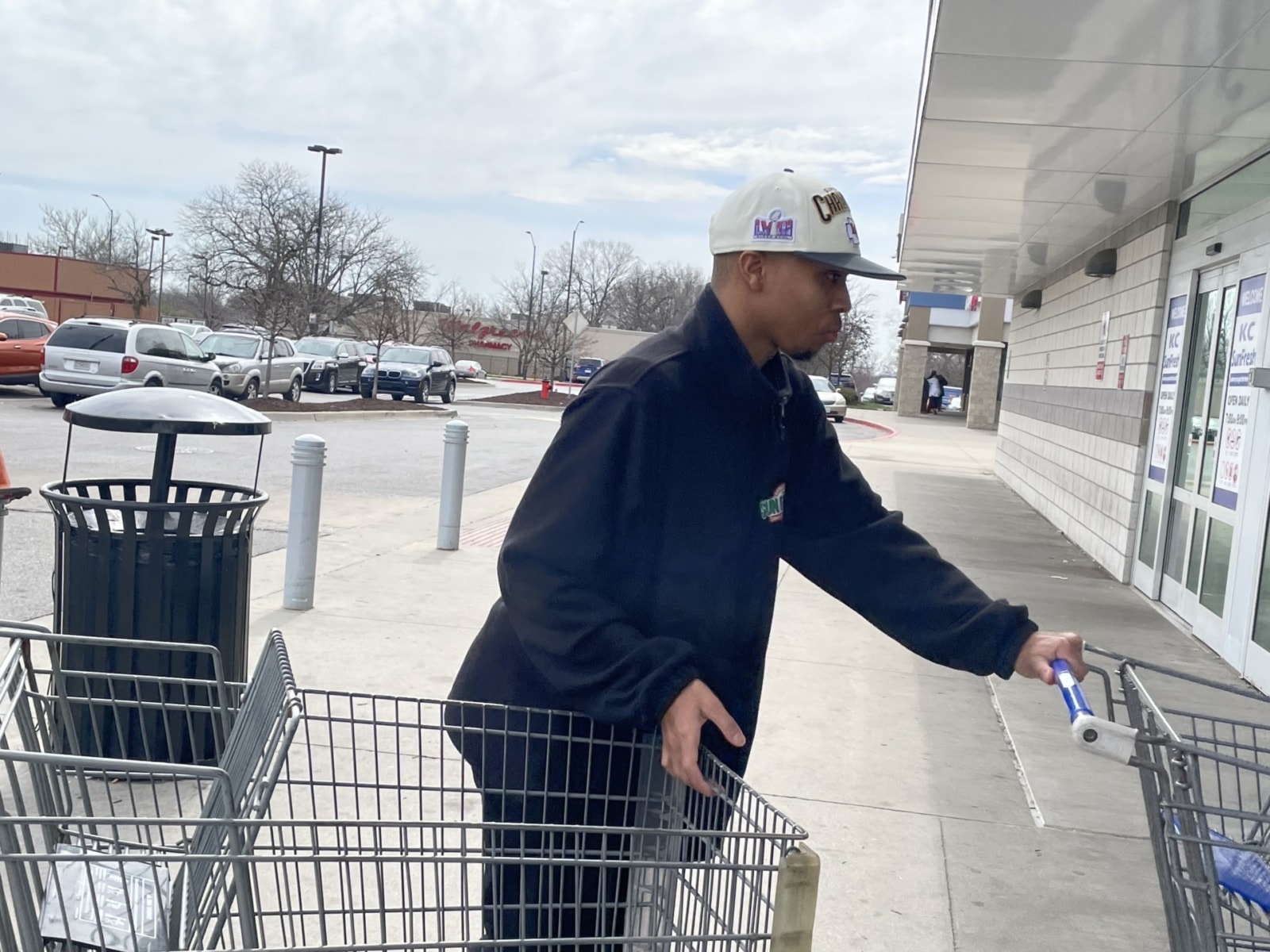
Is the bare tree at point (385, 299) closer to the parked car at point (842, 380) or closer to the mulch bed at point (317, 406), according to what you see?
the mulch bed at point (317, 406)

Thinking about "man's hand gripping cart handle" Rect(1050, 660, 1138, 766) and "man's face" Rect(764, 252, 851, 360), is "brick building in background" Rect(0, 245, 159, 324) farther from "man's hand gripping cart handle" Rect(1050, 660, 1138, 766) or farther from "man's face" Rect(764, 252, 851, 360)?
"man's hand gripping cart handle" Rect(1050, 660, 1138, 766)

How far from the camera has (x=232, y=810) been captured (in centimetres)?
175

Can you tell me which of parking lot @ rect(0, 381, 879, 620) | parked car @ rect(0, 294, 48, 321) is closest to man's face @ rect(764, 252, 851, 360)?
parking lot @ rect(0, 381, 879, 620)

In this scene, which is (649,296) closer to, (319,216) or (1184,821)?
(319,216)

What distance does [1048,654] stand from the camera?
7.82 feet

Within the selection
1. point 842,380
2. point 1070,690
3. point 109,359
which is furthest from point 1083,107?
point 842,380

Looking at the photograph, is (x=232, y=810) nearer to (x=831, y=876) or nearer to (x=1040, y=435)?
(x=831, y=876)

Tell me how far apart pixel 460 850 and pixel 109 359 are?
69.9 feet

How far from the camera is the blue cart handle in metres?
1.91

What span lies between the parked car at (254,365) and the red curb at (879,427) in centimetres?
1423

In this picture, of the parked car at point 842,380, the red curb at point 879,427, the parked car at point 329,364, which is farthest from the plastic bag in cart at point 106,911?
the parked car at point 842,380

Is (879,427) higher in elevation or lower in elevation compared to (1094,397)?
lower

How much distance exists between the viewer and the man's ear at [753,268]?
2.30m

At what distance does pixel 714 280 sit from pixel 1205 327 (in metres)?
7.73
